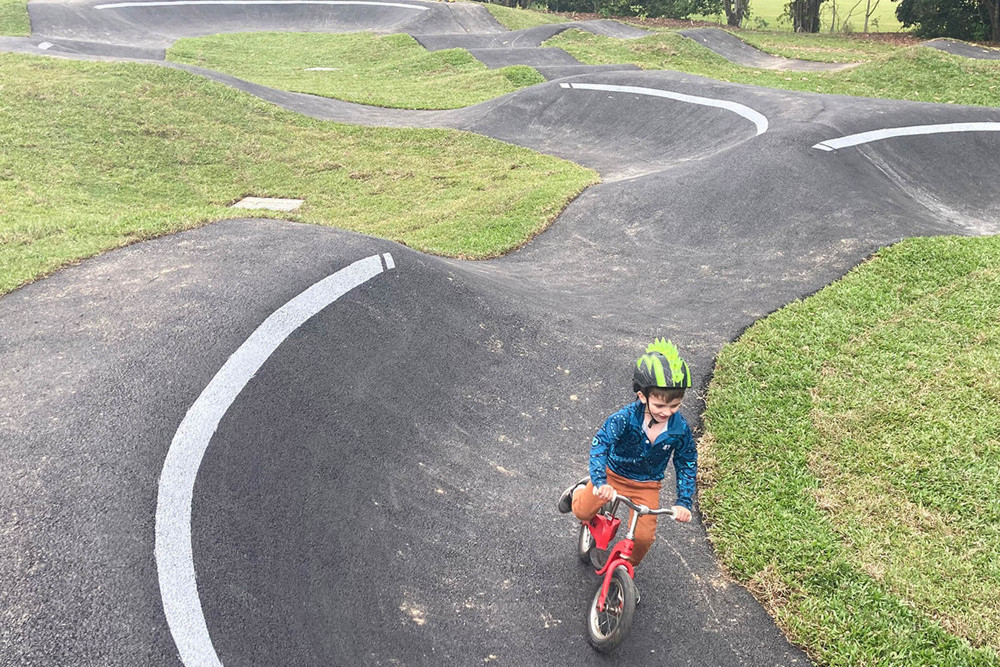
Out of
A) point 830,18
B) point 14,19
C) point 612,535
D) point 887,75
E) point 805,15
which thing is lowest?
point 612,535

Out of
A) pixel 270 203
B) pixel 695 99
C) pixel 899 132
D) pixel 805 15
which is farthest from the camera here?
pixel 805 15

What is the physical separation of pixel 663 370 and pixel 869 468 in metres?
3.51

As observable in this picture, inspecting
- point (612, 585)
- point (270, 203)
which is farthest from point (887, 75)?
point (612, 585)

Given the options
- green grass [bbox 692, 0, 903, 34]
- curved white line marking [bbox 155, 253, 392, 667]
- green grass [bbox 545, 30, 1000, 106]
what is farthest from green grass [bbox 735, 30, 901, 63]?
curved white line marking [bbox 155, 253, 392, 667]

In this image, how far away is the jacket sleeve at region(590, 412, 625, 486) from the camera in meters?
4.77

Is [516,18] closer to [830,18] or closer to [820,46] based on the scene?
[820,46]

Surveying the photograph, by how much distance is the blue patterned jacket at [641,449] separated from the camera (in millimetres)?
4766

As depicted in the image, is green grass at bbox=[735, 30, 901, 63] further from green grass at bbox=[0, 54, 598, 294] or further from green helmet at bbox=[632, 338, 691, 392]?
green helmet at bbox=[632, 338, 691, 392]

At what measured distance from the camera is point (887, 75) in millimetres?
25719

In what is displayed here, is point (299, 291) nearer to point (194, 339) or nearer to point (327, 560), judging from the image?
point (194, 339)

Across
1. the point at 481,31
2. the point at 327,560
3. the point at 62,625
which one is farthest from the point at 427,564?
the point at 481,31

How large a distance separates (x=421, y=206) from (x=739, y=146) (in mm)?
7848

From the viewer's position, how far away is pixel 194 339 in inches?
271

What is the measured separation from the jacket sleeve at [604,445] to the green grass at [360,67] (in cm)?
2220
